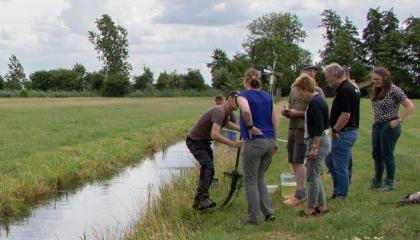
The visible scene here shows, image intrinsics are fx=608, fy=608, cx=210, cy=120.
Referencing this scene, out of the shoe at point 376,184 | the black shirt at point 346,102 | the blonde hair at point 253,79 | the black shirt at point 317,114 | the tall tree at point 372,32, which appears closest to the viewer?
the blonde hair at point 253,79

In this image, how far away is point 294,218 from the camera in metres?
7.88

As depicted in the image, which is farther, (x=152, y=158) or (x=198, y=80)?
(x=198, y=80)

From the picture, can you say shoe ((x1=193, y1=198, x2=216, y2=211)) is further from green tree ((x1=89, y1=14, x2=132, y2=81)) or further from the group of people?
green tree ((x1=89, y1=14, x2=132, y2=81))

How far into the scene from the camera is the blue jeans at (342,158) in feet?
28.6

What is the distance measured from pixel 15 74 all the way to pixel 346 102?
110601mm

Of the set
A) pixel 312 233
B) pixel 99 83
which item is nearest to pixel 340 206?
pixel 312 233

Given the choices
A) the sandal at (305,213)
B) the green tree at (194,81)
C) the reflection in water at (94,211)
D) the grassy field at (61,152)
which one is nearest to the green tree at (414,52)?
the green tree at (194,81)

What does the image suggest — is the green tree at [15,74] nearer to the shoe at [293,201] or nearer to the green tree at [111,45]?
the green tree at [111,45]

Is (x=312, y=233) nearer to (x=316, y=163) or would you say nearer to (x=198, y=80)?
(x=316, y=163)

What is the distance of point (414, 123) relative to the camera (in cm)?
2852

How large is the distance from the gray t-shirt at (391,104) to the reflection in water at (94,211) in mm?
4180

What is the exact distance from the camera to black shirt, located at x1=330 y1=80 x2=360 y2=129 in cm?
838

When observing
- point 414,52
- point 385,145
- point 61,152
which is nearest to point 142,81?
point 414,52

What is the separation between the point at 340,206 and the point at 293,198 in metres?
0.77
